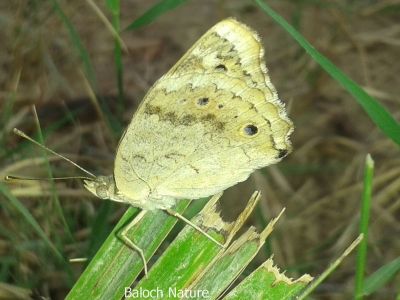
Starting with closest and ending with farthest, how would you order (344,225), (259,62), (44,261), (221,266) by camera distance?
(221,266), (259,62), (44,261), (344,225)

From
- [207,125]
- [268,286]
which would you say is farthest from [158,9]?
[268,286]

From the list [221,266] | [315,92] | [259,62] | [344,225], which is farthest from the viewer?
[315,92]

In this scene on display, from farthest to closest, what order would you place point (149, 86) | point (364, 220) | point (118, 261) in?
point (149, 86)
point (118, 261)
point (364, 220)

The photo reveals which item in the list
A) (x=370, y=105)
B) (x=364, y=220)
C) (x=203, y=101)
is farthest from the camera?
(x=203, y=101)

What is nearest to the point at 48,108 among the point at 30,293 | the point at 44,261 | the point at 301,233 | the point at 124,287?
the point at 44,261

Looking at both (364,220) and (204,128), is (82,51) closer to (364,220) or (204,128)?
(204,128)

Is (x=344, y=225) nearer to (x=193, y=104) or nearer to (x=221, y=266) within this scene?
(x=193, y=104)

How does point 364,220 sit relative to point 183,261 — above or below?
above

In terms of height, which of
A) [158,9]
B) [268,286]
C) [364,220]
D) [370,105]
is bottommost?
[268,286]

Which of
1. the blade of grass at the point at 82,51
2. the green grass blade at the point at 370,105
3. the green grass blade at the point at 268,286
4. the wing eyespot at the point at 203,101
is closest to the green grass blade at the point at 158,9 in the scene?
the blade of grass at the point at 82,51
